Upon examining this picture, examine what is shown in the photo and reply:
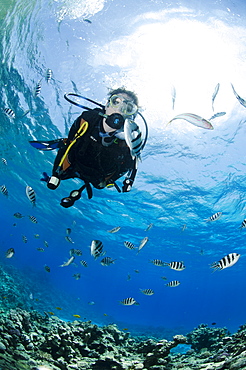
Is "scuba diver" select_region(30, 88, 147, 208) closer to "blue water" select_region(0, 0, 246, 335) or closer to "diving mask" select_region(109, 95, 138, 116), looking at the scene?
"diving mask" select_region(109, 95, 138, 116)

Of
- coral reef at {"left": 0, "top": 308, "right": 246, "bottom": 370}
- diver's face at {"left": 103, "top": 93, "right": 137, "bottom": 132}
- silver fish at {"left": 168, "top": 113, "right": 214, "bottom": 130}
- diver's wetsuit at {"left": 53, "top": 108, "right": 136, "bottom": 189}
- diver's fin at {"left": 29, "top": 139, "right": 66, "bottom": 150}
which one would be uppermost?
diver's face at {"left": 103, "top": 93, "right": 137, "bottom": 132}

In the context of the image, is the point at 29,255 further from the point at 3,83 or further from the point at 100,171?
the point at 100,171

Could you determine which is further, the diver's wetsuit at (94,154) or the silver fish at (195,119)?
the diver's wetsuit at (94,154)

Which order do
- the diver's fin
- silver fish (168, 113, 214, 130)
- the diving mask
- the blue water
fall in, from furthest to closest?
the blue water
the diver's fin
the diving mask
silver fish (168, 113, 214, 130)

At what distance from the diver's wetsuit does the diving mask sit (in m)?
0.44

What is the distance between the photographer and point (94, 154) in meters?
4.02

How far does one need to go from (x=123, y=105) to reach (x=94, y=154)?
114 centimetres

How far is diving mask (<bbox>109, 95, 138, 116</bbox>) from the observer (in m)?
4.18

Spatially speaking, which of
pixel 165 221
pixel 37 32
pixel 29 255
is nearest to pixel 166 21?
pixel 37 32

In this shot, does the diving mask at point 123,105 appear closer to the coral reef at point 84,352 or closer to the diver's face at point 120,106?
the diver's face at point 120,106

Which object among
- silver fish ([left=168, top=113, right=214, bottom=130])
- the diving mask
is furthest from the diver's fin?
silver fish ([left=168, top=113, right=214, bottom=130])

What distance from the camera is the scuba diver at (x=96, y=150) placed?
381 centimetres

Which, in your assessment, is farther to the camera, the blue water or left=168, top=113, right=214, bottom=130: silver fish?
the blue water

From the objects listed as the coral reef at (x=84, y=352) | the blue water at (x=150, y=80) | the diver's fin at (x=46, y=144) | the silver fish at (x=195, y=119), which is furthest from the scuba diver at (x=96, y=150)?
the blue water at (x=150, y=80)
